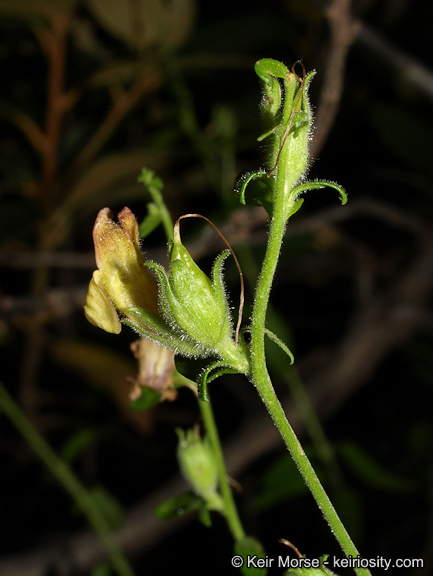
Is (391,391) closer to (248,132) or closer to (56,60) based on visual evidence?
(248,132)

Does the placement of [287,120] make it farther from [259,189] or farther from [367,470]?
[367,470]

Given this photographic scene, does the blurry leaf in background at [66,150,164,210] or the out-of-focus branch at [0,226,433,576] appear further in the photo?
the blurry leaf in background at [66,150,164,210]

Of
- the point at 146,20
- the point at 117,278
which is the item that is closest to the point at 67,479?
the point at 117,278

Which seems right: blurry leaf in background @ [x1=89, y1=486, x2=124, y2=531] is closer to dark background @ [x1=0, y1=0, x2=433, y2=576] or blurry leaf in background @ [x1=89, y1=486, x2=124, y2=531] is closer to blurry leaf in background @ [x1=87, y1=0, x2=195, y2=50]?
dark background @ [x1=0, y1=0, x2=433, y2=576]

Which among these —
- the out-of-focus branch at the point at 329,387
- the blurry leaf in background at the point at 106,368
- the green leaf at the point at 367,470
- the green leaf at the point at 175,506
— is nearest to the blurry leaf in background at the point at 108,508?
the out-of-focus branch at the point at 329,387

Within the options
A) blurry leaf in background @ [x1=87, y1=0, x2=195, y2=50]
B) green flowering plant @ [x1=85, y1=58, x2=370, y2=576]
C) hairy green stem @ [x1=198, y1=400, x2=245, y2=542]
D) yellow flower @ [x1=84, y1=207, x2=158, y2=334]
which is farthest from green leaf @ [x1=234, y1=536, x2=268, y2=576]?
blurry leaf in background @ [x1=87, y1=0, x2=195, y2=50]

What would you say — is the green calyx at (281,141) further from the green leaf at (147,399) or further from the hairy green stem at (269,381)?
the green leaf at (147,399)
